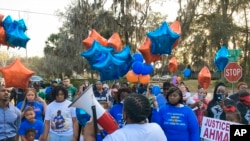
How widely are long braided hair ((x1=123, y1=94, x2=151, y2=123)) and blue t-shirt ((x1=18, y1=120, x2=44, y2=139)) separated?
12.1 feet

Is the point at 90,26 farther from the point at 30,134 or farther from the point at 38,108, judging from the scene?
the point at 30,134

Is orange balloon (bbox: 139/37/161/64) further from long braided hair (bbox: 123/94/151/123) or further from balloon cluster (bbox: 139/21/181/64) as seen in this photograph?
long braided hair (bbox: 123/94/151/123)

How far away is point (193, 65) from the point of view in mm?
31000

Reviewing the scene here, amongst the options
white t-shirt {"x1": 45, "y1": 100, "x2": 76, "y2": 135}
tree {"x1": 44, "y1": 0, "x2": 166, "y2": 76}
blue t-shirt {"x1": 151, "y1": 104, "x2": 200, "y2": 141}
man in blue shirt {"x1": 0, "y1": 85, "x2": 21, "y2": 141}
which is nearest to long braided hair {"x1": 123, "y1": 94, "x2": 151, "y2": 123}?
blue t-shirt {"x1": 151, "y1": 104, "x2": 200, "y2": 141}

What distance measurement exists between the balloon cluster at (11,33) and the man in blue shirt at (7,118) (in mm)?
4415

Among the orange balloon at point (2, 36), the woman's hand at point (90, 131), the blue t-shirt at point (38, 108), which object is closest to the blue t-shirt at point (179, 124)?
the woman's hand at point (90, 131)

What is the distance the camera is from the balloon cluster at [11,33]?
31.9 ft

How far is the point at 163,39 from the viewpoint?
32.0 ft

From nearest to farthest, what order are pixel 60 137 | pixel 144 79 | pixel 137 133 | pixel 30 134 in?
pixel 137 133, pixel 30 134, pixel 60 137, pixel 144 79

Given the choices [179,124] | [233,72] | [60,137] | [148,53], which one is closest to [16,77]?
[60,137]

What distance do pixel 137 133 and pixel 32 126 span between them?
155 inches

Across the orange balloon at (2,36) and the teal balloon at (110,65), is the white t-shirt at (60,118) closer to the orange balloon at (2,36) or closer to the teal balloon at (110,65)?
the teal balloon at (110,65)

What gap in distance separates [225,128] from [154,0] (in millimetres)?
25283

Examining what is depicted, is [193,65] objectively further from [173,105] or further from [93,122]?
[93,122]
